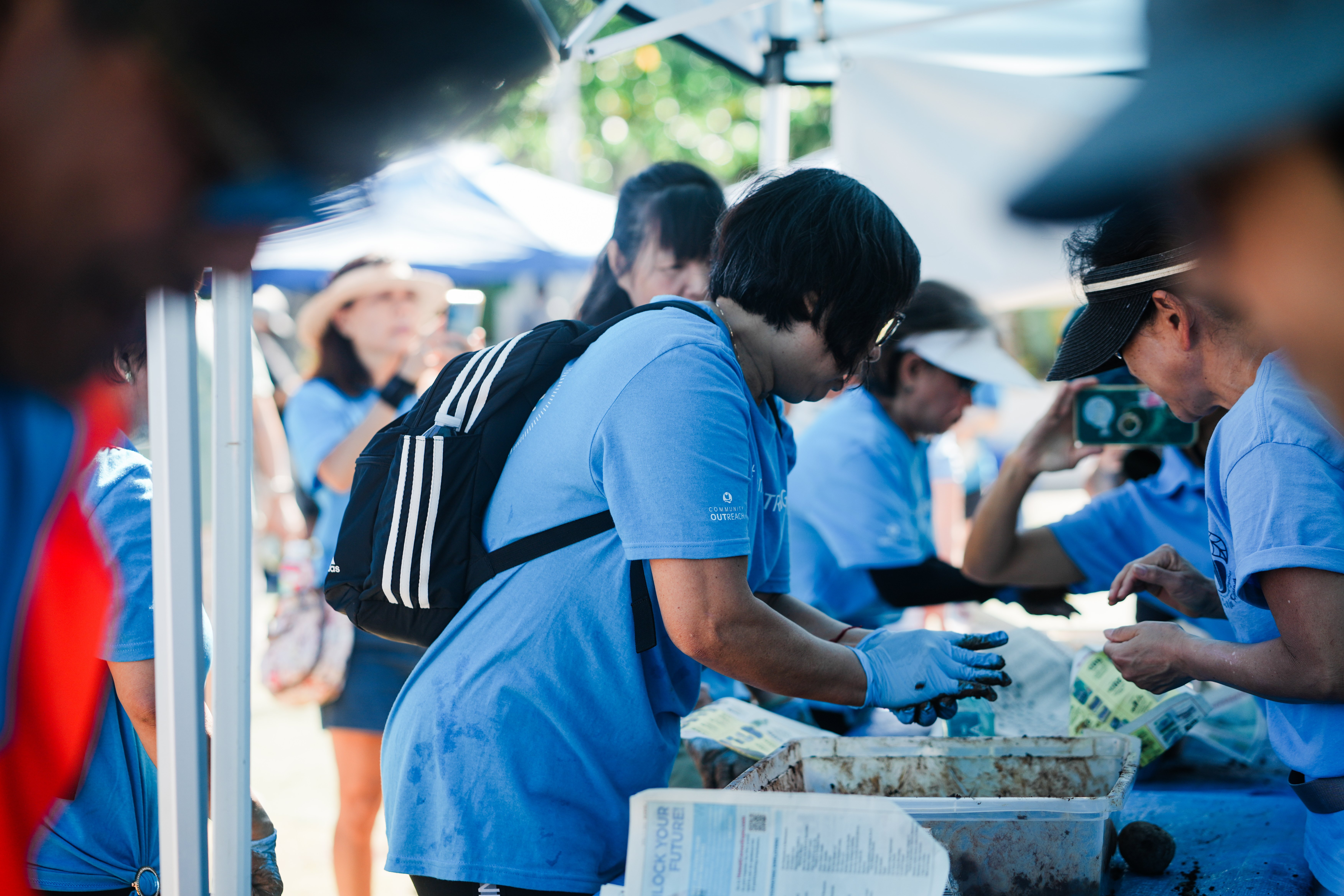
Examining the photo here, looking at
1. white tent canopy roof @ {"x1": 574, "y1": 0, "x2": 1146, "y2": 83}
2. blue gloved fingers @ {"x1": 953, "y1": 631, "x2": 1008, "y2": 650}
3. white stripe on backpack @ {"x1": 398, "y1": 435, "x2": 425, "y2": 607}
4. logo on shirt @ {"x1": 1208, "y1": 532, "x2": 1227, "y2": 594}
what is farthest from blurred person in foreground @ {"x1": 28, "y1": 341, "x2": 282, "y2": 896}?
white tent canopy roof @ {"x1": 574, "y1": 0, "x2": 1146, "y2": 83}

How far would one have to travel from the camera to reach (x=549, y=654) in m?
1.36

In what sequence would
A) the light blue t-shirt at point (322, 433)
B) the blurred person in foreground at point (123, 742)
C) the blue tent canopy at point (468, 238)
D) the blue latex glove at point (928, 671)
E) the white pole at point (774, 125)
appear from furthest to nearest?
1. the blue tent canopy at point (468, 238)
2. the white pole at point (774, 125)
3. the light blue t-shirt at point (322, 433)
4. the blue latex glove at point (928, 671)
5. the blurred person in foreground at point (123, 742)

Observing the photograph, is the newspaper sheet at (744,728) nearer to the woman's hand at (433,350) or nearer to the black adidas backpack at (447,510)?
the black adidas backpack at (447,510)

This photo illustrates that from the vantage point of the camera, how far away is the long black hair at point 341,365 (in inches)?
133

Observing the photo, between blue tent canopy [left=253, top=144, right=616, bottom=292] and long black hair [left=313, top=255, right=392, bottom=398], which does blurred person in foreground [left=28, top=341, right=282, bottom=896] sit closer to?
long black hair [left=313, top=255, right=392, bottom=398]

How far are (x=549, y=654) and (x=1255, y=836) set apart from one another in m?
1.40

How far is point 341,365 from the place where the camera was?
3.41 metres

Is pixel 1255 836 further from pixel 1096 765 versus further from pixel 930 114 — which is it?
pixel 930 114

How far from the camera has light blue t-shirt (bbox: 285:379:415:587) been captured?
313 centimetres

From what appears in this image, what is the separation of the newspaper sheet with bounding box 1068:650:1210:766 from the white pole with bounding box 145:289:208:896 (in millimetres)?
1510

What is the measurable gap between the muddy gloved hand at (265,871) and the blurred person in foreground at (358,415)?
1.17 m

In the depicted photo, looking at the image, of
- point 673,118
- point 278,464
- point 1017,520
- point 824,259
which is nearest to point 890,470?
point 1017,520

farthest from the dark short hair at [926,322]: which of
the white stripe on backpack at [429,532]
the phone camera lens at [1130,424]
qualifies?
the white stripe on backpack at [429,532]

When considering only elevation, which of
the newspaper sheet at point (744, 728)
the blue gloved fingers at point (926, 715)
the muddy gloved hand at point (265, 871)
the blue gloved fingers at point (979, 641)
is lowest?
the muddy gloved hand at point (265, 871)
